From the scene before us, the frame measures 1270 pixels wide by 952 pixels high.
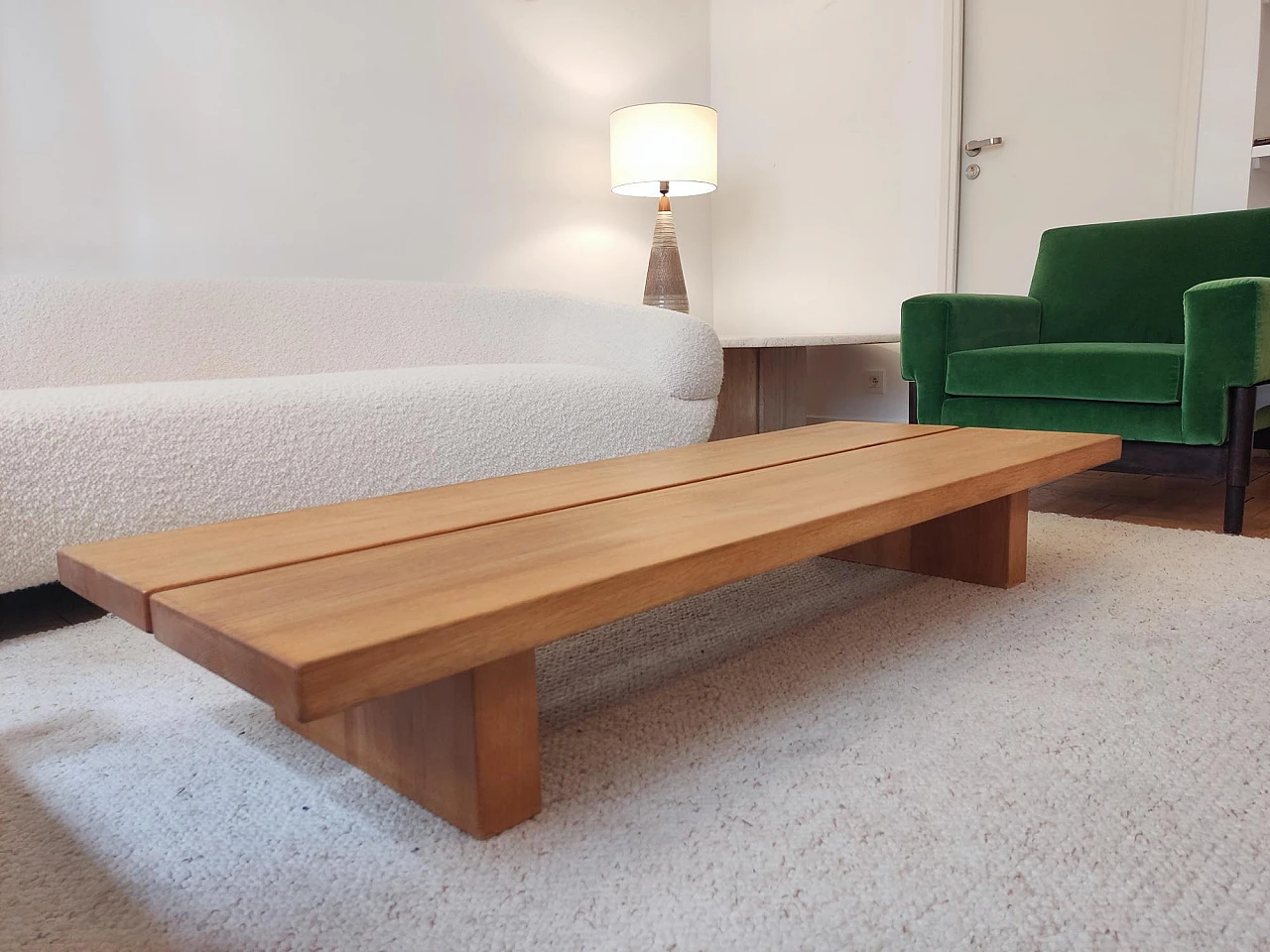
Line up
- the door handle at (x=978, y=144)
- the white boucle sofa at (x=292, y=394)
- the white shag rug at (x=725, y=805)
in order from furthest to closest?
1. the door handle at (x=978, y=144)
2. the white boucle sofa at (x=292, y=394)
3. the white shag rug at (x=725, y=805)

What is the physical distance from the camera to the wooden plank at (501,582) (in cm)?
54

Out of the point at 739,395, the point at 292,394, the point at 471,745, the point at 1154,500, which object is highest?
the point at 292,394

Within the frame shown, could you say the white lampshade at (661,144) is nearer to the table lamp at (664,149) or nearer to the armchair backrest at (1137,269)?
the table lamp at (664,149)

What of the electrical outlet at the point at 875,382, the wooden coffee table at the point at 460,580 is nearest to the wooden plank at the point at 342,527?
the wooden coffee table at the point at 460,580

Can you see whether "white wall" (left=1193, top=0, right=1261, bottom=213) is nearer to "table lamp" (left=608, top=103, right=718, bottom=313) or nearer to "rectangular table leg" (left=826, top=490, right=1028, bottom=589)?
"table lamp" (left=608, top=103, right=718, bottom=313)

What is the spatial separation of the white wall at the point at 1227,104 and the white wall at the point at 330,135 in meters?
1.91

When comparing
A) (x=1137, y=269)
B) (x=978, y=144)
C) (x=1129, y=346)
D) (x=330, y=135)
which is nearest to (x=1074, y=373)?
(x=1129, y=346)

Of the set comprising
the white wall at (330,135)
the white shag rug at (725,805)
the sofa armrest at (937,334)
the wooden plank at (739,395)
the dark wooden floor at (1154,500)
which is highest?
the white wall at (330,135)

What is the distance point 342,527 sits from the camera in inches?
34.8

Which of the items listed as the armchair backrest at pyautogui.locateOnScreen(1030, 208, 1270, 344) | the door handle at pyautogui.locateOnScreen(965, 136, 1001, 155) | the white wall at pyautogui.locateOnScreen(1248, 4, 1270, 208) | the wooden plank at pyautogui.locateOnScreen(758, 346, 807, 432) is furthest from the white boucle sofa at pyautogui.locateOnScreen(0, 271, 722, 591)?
the white wall at pyautogui.locateOnScreen(1248, 4, 1270, 208)

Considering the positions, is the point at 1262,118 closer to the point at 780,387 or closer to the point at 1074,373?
the point at 1074,373

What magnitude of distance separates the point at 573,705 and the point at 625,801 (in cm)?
24

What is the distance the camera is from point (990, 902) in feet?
2.18

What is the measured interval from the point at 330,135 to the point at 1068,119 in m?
2.37
